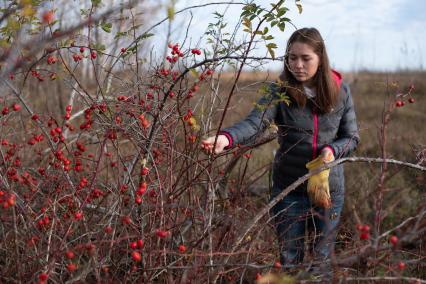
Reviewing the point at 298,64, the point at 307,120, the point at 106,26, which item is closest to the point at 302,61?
the point at 298,64

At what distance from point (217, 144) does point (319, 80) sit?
791 mm

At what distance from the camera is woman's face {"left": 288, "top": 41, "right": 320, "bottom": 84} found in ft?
8.65

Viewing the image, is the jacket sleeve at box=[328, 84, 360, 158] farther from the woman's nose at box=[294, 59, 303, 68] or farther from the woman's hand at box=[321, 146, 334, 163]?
the woman's nose at box=[294, 59, 303, 68]

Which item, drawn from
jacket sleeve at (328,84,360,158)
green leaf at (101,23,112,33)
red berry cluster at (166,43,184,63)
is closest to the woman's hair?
jacket sleeve at (328,84,360,158)

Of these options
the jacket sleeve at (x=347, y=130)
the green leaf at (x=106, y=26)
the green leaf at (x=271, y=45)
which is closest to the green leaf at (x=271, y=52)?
the green leaf at (x=271, y=45)

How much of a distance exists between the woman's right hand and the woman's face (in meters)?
0.62

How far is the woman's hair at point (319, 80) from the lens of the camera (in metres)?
2.66

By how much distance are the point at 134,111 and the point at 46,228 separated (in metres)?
0.62

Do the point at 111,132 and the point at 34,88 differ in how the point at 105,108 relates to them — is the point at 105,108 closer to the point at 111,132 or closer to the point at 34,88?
the point at 111,132

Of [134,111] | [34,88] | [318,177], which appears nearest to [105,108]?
[134,111]

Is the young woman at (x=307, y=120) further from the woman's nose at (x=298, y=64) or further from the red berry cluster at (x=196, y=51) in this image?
the red berry cluster at (x=196, y=51)

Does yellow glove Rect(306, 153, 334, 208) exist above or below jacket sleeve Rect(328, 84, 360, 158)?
below

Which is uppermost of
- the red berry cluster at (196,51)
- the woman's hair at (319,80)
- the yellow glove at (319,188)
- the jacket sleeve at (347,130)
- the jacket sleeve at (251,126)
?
the red berry cluster at (196,51)

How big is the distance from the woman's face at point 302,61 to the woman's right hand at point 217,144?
0.62 metres
